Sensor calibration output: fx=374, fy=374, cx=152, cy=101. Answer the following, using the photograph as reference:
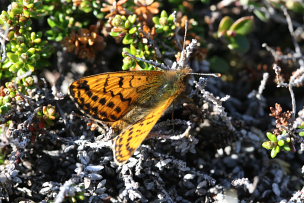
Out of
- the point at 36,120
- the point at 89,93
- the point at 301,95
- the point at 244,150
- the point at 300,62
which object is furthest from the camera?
the point at 301,95

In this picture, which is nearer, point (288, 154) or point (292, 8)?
point (288, 154)

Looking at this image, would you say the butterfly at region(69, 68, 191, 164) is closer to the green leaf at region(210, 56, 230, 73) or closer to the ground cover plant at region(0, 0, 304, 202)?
the ground cover plant at region(0, 0, 304, 202)

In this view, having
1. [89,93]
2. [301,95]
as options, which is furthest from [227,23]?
[89,93]

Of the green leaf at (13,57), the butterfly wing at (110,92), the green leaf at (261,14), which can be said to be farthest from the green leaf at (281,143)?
the green leaf at (13,57)

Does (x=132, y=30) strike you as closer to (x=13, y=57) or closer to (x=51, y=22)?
(x=51, y=22)

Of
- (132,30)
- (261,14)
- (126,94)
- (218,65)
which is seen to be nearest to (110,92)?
(126,94)

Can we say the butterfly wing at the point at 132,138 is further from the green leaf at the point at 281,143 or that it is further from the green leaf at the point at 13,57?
the green leaf at the point at 13,57

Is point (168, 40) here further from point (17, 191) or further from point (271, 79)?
point (17, 191)
